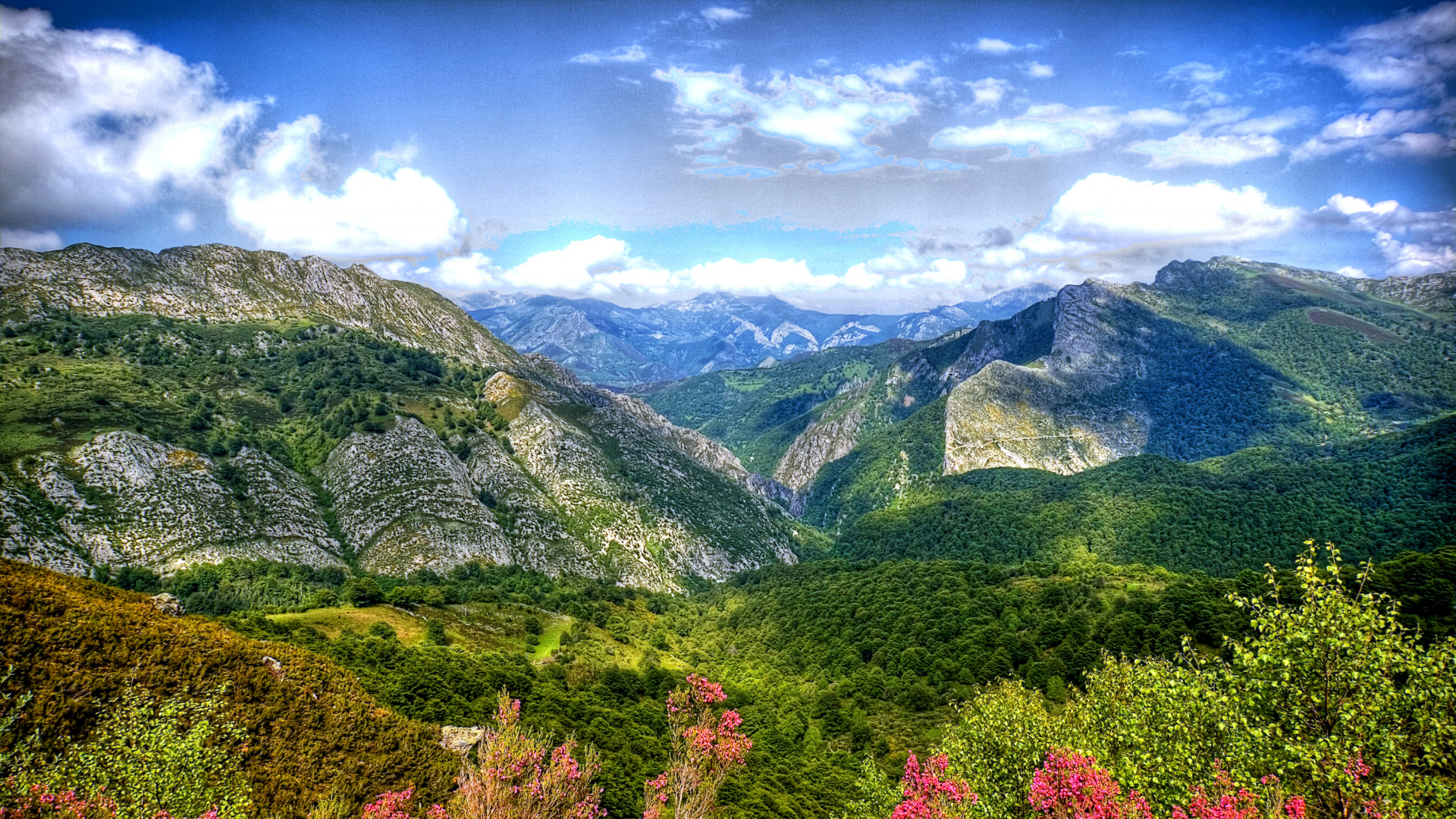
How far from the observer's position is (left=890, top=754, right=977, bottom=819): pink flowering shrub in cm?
2606

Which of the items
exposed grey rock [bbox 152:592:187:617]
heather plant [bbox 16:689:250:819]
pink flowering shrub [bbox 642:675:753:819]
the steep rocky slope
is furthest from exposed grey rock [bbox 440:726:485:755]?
the steep rocky slope

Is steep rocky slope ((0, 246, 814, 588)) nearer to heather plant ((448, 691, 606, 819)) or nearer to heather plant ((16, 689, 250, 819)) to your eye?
heather plant ((16, 689, 250, 819))

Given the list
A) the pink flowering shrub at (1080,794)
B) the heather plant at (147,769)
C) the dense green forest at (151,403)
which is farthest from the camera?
the dense green forest at (151,403)

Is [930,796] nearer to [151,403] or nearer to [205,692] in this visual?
[205,692]

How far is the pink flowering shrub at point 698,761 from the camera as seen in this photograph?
29047 millimetres

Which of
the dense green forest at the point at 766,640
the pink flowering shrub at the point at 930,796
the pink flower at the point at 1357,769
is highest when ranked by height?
the pink flower at the point at 1357,769

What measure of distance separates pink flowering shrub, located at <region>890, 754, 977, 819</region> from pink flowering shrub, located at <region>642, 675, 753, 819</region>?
25.0 feet

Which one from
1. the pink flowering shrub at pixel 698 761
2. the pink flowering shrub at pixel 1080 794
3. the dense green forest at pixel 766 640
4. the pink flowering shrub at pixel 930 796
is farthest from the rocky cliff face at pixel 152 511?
the pink flowering shrub at pixel 1080 794

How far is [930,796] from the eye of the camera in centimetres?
3000

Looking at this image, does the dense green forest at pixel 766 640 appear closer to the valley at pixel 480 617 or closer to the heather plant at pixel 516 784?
the valley at pixel 480 617

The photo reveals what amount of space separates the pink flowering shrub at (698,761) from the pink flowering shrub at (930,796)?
7627 mm

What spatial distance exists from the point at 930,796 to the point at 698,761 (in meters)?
12.0

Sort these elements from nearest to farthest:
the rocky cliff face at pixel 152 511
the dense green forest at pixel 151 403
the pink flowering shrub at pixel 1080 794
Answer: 1. the pink flowering shrub at pixel 1080 794
2. the rocky cliff face at pixel 152 511
3. the dense green forest at pixel 151 403

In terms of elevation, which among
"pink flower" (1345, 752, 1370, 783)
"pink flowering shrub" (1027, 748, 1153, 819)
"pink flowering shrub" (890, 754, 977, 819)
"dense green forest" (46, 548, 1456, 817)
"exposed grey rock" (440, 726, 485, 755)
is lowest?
"dense green forest" (46, 548, 1456, 817)
